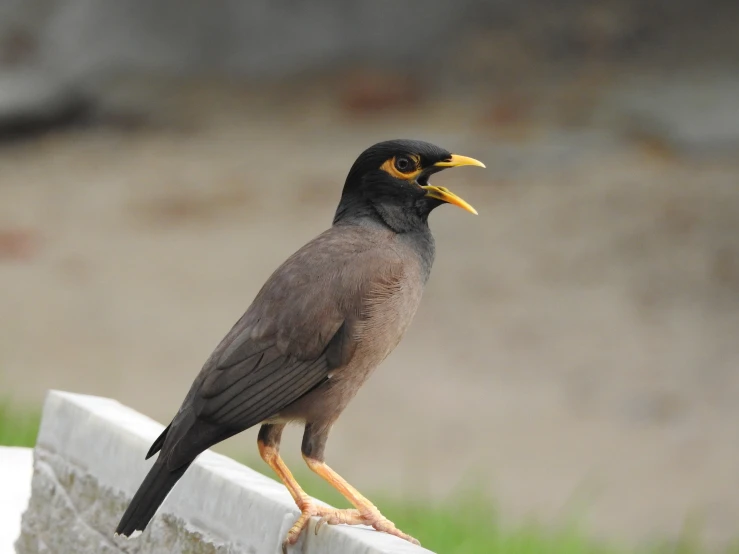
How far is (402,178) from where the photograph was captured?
3406 mm

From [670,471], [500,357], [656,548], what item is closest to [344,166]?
[500,357]

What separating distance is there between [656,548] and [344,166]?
6524 millimetres

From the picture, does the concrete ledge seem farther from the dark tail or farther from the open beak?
the open beak

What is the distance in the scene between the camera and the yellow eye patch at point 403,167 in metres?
3.41

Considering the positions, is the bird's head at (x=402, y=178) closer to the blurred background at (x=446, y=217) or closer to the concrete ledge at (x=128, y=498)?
the concrete ledge at (x=128, y=498)

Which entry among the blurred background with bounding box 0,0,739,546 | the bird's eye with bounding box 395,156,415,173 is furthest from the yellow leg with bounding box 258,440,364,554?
the blurred background with bounding box 0,0,739,546

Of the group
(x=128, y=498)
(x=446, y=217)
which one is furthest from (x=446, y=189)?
(x=446, y=217)

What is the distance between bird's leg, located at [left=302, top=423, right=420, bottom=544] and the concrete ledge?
0.05 meters

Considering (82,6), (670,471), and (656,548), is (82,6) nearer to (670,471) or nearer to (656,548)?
(670,471)

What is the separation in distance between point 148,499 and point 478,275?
8.32 metres

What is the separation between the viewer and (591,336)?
1059 centimetres

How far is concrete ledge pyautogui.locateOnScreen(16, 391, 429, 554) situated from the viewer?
3215 millimetres

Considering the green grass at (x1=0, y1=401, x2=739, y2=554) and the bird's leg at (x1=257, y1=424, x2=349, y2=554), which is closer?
the bird's leg at (x1=257, y1=424, x2=349, y2=554)

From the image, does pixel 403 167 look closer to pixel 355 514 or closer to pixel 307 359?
pixel 307 359
